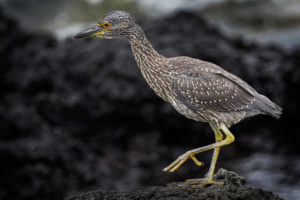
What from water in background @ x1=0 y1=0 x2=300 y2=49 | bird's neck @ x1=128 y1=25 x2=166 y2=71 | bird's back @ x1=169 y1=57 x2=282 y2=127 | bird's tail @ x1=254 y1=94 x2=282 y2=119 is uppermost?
water in background @ x1=0 y1=0 x2=300 y2=49

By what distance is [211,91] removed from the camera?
5.32 meters

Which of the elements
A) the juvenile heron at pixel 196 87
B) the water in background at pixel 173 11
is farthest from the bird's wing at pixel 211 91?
the water in background at pixel 173 11

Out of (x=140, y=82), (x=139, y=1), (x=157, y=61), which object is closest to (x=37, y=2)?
(x=139, y=1)

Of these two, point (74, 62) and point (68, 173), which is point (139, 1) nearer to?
point (74, 62)

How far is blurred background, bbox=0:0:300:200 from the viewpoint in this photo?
7230mm

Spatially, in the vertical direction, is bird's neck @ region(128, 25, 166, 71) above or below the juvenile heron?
above

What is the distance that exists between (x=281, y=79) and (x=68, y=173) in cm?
498

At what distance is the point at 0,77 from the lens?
32.4 feet

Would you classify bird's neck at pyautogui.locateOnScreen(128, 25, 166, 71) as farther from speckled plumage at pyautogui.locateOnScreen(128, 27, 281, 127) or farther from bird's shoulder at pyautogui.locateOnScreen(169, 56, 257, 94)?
bird's shoulder at pyautogui.locateOnScreen(169, 56, 257, 94)

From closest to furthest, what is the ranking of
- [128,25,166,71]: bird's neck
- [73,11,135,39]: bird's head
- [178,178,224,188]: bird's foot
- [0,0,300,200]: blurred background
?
1. [178,178,224,188]: bird's foot
2. [73,11,135,39]: bird's head
3. [128,25,166,71]: bird's neck
4. [0,0,300,200]: blurred background

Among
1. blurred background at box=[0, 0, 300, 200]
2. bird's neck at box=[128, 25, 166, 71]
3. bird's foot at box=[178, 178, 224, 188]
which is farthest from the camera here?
blurred background at box=[0, 0, 300, 200]

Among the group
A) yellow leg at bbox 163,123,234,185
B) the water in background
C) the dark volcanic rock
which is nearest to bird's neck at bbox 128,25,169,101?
yellow leg at bbox 163,123,234,185

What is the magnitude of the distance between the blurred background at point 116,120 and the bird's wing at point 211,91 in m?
2.90

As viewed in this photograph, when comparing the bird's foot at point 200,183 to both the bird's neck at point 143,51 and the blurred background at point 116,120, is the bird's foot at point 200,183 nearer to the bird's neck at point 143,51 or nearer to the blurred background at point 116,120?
the bird's neck at point 143,51
